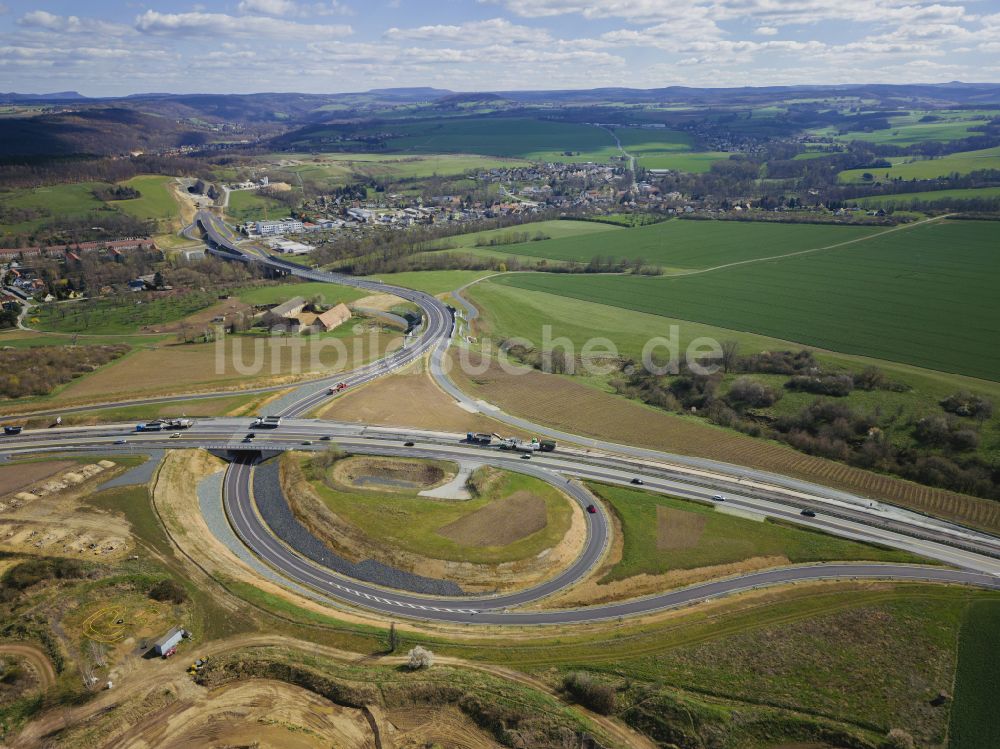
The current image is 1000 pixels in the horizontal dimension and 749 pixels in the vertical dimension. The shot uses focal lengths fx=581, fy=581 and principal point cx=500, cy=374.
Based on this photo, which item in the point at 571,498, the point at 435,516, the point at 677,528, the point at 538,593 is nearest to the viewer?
the point at 538,593

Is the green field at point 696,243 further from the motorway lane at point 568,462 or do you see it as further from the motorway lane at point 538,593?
the motorway lane at point 538,593

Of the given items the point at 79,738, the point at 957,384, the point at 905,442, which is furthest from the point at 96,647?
the point at 957,384

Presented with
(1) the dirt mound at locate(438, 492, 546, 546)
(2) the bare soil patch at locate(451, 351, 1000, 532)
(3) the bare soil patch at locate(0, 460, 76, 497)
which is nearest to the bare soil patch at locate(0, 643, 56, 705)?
(3) the bare soil patch at locate(0, 460, 76, 497)

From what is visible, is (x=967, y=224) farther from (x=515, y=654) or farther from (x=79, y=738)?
(x=79, y=738)

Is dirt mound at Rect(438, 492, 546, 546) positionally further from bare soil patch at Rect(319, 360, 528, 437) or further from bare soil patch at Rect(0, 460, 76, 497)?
bare soil patch at Rect(0, 460, 76, 497)

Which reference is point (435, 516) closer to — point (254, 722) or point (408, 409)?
point (254, 722)

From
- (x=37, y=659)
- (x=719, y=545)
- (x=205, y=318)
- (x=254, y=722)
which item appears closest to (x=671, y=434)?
(x=719, y=545)

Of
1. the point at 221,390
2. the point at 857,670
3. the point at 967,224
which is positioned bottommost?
the point at 857,670
